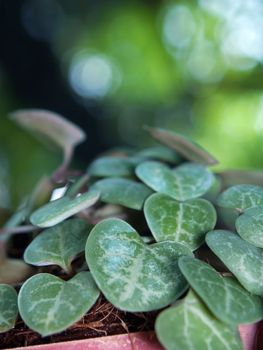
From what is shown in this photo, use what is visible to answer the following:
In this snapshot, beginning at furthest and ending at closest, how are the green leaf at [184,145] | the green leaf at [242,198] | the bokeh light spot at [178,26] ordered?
the bokeh light spot at [178,26], the green leaf at [184,145], the green leaf at [242,198]

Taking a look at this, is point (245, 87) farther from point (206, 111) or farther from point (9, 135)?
point (9, 135)

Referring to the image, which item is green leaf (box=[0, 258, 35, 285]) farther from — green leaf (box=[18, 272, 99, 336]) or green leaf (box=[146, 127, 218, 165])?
green leaf (box=[146, 127, 218, 165])

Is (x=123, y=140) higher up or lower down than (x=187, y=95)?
lower down

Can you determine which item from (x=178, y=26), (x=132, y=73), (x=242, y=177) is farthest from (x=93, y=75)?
(x=242, y=177)

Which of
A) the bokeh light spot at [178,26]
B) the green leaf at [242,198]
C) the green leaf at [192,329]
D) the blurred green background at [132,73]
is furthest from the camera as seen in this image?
the bokeh light spot at [178,26]

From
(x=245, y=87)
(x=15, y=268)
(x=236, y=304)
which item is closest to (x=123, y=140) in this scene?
(x=245, y=87)

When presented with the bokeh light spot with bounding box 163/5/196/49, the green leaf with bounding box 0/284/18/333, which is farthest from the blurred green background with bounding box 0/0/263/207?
the green leaf with bounding box 0/284/18/333

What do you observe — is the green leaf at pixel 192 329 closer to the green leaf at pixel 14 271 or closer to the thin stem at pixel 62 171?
the green leaf at pixel 14 271

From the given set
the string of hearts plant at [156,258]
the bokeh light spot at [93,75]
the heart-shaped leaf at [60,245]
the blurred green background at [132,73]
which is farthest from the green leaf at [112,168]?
the bokeh light spot at [93,75]
